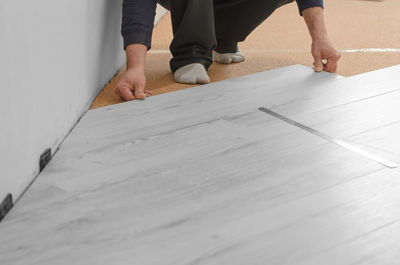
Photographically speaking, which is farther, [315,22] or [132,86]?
[315,22]

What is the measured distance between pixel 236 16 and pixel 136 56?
51cm

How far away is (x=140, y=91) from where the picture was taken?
1.52 meters

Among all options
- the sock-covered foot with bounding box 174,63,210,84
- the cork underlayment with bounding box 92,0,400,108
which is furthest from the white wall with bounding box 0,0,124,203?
the sock-covered foot with bounding box 174,63,210,84

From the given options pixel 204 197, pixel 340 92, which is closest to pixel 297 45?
pixel 340 92

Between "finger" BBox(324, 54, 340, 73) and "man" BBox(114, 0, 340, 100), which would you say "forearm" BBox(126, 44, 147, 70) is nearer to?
"man" BBox(114, 0, 340, 100)

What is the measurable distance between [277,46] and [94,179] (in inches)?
56.0

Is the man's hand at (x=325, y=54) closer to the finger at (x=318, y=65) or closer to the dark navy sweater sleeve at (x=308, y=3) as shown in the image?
the finger at (x=318, y=65)

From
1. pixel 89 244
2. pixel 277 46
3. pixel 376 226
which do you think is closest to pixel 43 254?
pixel 89 244

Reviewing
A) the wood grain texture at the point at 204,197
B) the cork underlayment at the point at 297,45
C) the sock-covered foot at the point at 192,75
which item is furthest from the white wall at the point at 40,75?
the sock-covered foot at the point at 192,75

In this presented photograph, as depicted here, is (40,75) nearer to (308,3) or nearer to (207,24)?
(207,24)

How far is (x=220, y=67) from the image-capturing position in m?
1.94

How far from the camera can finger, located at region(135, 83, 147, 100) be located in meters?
1.51

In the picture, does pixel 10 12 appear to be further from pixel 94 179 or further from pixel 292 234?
pixel 292 234

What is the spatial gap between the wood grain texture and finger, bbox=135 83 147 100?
0.11 m
